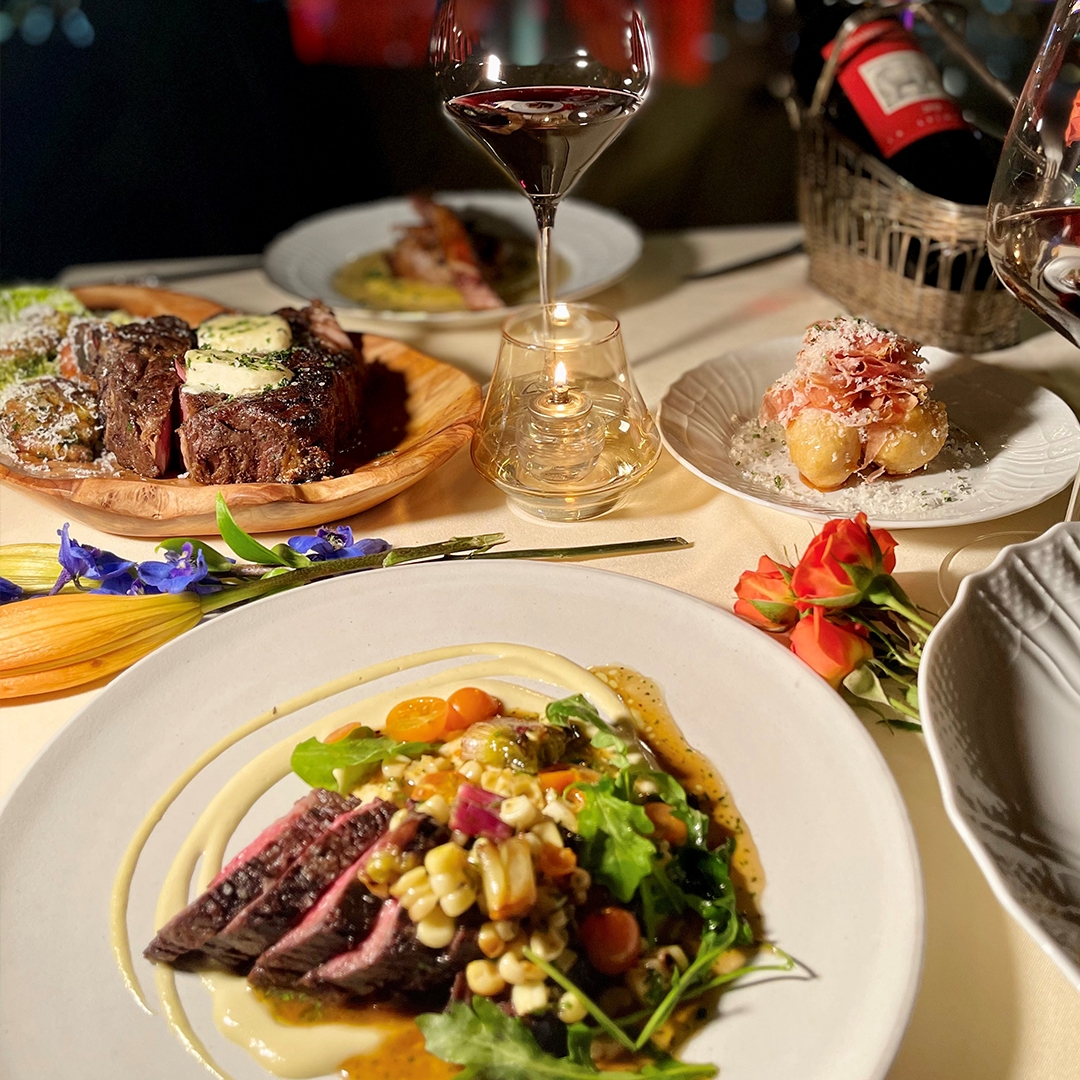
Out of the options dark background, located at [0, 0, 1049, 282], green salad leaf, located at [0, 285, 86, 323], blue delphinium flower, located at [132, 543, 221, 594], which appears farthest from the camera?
dark background, located at [0, 0, 1049, 282]

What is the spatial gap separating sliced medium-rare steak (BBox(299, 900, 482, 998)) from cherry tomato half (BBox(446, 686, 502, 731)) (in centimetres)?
24

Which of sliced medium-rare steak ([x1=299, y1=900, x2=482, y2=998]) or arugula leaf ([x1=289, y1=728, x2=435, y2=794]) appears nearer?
sliced medium-rare steak ([x1=299, y1=900, x2=482, y2=998])

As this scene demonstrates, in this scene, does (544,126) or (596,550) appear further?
(544,126)

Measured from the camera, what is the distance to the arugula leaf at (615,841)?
34.1 inches

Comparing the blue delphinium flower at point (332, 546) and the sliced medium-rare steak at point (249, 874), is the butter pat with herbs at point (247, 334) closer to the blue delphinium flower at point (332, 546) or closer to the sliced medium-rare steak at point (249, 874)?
the blue delphinium flower at point (332, 546)

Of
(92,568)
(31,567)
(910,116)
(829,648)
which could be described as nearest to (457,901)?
(829,648)

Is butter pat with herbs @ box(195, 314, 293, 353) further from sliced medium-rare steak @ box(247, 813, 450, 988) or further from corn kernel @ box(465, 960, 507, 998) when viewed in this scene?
corn kernel @ box(465, 960, 507, 998)

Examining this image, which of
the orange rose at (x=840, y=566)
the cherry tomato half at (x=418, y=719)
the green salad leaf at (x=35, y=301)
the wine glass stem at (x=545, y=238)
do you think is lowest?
the cherry tomato half at (x=418, y=719)

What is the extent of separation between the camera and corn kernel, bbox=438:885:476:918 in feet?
2.70

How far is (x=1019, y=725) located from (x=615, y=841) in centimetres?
40

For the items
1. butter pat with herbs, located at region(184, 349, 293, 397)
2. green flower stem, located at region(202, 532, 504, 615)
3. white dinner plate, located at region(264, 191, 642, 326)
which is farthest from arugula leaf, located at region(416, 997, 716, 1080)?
white dinner plate, located at region(264, 191, 642, 326)

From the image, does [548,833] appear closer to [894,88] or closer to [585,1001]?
[585,1001]

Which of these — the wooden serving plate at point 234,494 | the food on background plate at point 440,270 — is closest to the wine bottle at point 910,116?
the food on background plate at point 440,270

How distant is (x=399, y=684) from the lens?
1124 mm
